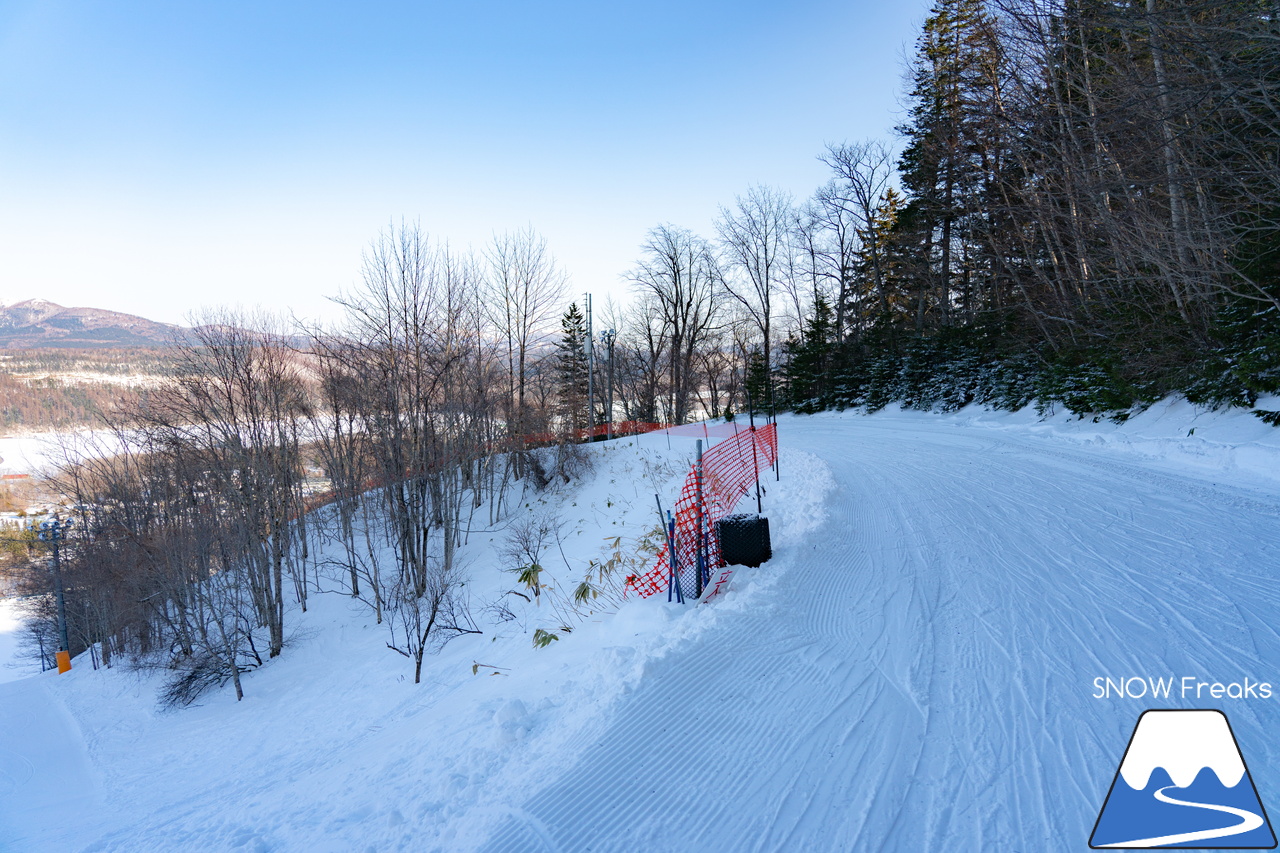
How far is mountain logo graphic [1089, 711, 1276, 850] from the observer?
2246mm

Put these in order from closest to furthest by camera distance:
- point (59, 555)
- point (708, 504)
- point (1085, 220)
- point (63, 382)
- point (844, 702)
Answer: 1. point (844, 702)
2. point (708, 504)
3. point (1085, 220)
4. point (59, 555)
5. point (63, 382)

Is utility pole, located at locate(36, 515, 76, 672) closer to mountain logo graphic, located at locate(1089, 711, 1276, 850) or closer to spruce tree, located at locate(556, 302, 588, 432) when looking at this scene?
spruce tree, located at locate(556, 302, 588, 432)

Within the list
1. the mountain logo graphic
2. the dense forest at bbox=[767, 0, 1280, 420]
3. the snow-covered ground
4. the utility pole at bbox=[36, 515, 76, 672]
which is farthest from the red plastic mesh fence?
the utility pole at bbox=[36, 515, 76, 672]

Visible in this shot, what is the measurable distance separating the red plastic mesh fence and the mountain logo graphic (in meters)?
3.90

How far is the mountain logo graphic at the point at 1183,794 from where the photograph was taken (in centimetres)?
225

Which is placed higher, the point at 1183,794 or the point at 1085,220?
the point at 1085,220

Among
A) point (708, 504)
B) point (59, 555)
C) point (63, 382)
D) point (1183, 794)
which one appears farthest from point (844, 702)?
point (63, 382)

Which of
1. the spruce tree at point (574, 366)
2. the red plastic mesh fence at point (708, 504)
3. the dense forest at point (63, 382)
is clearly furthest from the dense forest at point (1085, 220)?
the dense forest at point (63, 382)

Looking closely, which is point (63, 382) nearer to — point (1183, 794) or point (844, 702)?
point (844, 702)

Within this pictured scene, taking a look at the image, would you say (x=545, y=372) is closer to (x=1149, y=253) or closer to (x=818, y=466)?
(x=818, y=466)

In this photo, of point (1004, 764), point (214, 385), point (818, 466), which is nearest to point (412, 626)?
point (214, 385)

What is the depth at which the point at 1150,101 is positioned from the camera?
27.0 ft

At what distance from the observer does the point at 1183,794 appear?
2467mm

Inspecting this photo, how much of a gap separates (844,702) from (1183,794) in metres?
1.63
